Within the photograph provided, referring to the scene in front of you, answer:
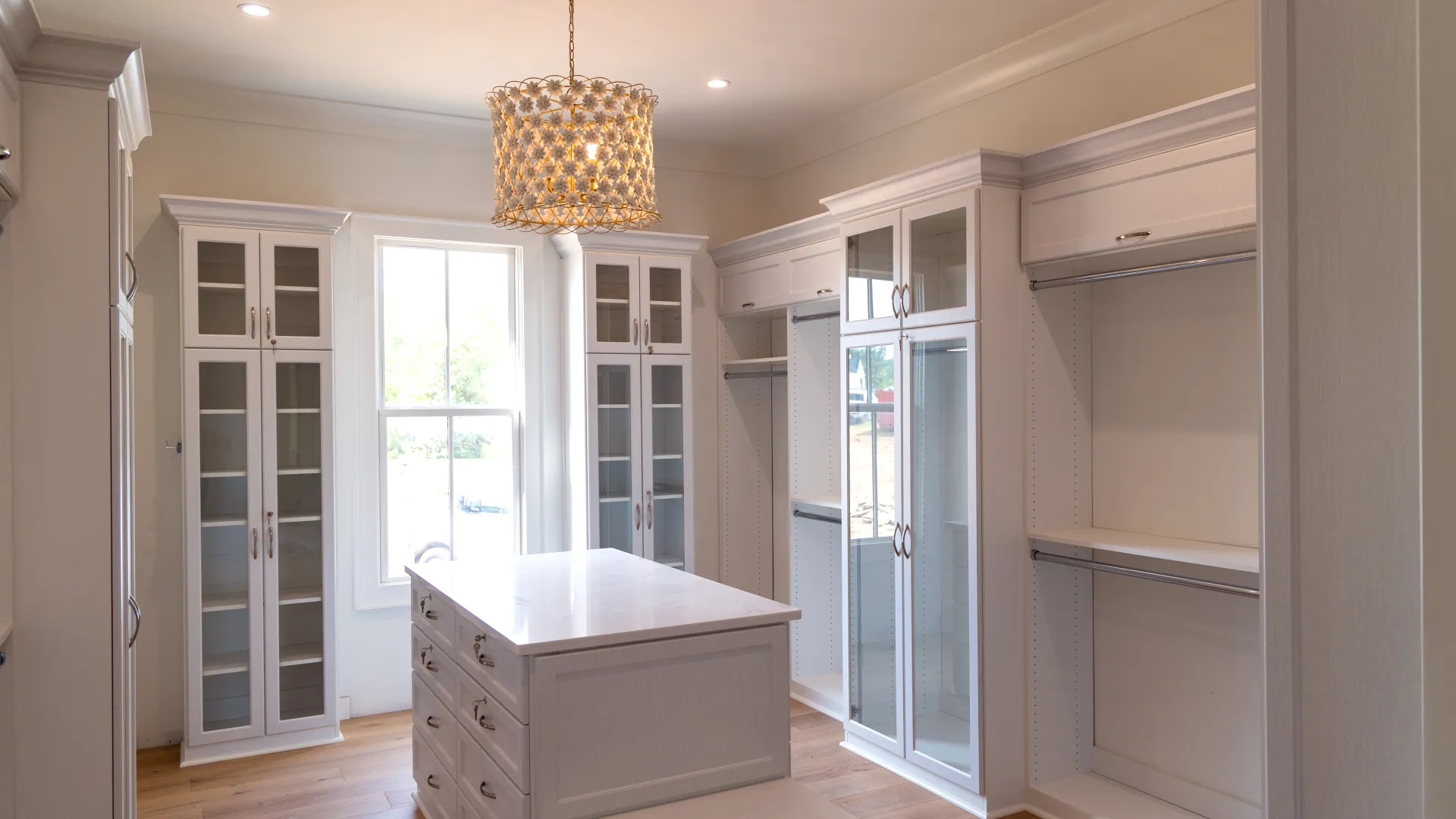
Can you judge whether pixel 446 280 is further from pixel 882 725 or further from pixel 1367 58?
pixel 1367 58

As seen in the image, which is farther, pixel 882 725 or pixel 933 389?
pixel 882 725

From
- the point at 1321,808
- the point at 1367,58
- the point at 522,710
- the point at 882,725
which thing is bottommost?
the point at 882,725

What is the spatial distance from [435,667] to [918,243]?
2.32m

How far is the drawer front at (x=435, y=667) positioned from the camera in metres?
2.97

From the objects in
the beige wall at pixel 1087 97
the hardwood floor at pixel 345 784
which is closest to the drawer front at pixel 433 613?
the hardwood floor at pixel 345 784

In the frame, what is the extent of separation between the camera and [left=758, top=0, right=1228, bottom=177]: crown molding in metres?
3.38

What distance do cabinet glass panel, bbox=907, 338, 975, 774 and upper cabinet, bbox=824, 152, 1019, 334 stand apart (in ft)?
0.62

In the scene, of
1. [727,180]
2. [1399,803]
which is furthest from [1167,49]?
[1399,803]

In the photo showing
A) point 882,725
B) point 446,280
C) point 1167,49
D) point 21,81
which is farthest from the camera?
point 446,280

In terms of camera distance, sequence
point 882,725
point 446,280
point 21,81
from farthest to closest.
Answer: point 446,280
point 882,725
point 21,81

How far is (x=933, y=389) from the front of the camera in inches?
145

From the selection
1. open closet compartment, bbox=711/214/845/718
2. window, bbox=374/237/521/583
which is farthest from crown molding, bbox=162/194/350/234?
open closet compartment, bbox=711/214/845/718

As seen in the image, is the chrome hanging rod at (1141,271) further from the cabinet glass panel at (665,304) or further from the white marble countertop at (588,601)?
the cabinet glass panel at (665,304)

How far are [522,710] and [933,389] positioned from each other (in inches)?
80.6
